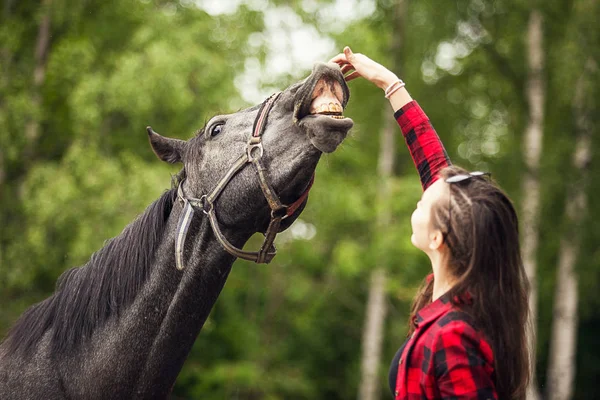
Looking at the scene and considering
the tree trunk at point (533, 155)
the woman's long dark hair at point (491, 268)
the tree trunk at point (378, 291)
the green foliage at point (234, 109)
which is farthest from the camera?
the tree trunk at point (378, 291)

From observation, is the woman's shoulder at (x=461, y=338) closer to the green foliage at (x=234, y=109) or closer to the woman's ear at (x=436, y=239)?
the woman's ear at (x=436, y=239)

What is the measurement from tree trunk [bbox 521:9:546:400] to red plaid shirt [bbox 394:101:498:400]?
32.9ft

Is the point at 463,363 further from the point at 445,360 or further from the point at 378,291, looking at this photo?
the point at 378,291

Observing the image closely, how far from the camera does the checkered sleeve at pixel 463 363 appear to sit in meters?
1.64

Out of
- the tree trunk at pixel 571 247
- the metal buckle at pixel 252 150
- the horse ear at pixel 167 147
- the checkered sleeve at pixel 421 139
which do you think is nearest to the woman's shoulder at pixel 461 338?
the checkered sleeve at pixel 421 139

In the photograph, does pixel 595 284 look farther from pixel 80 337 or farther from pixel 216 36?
pixel 80 337

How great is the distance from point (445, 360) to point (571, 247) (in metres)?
13.3

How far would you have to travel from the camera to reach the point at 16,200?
38.1 ft

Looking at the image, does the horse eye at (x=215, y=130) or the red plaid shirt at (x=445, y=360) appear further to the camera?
the horse eye at (x=215, y=130)

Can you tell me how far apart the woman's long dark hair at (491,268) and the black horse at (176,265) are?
0.65 meters

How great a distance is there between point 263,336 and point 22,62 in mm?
8895

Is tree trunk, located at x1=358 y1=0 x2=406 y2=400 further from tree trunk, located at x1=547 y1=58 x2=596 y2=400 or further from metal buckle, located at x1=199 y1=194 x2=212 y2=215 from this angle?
metal buckle, located at x1=199 y1=194 x2=212 y2=215

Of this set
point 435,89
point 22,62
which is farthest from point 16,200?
point 435,89

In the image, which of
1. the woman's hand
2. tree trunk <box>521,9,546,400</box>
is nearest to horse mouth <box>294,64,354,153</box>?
the woman's hand
